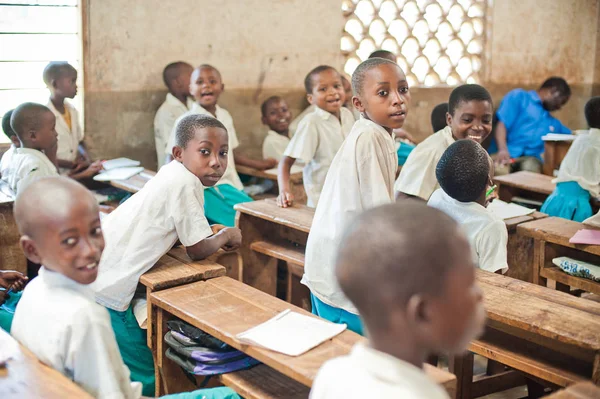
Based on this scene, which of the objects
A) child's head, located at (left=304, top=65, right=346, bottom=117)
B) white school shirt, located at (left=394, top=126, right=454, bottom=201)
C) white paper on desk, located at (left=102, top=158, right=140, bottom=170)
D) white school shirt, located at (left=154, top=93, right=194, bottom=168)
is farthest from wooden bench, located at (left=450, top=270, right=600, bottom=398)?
white school shirt, located at (left=154, top=93, right=194, bottom=168)

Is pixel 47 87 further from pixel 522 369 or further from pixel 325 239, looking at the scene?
pixel 522 369

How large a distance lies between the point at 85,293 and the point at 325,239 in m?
1.04

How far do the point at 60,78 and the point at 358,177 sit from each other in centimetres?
304

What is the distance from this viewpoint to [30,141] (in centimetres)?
423

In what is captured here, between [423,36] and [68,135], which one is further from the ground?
[423,36]

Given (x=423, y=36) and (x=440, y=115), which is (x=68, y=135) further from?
(x=423, y=36)

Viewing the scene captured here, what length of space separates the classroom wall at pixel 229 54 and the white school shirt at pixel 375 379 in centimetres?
451

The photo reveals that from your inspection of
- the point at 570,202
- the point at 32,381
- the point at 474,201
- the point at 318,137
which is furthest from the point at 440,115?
the point at 32,381

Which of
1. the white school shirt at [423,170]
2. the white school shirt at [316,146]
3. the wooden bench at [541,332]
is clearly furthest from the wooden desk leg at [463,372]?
the white school shirt at [316,146]

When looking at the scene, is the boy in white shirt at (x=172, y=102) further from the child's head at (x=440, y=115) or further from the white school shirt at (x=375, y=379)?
the white school shirt at (x=375, y=379)

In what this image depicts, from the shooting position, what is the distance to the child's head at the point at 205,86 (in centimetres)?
543

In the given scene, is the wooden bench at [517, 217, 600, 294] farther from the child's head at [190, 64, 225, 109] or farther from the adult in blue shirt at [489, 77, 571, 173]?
the adult in blue shirt at [489, 77, 571, 173]

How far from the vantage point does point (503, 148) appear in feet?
23.4

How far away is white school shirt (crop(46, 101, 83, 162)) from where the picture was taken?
16.8 ft
